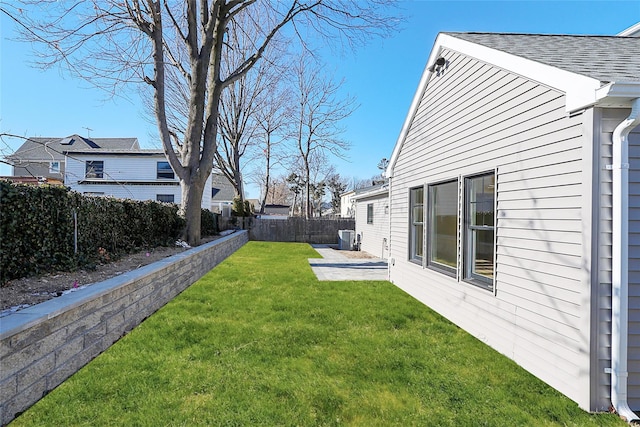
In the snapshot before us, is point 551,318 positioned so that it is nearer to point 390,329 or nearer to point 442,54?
point 390,329

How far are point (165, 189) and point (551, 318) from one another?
23.5m

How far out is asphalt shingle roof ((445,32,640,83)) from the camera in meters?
2.80

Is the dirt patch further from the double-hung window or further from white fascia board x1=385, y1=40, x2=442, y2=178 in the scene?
the double-hung window

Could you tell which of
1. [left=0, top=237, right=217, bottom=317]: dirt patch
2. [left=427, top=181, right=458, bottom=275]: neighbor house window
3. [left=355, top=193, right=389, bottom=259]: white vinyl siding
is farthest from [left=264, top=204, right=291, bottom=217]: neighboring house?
[left=0, top=237, right=217, bottom=317]: dirt patch

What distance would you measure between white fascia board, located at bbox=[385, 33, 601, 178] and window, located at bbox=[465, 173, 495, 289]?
1194 millimetres

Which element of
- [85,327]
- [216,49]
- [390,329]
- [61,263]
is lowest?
[390,329]

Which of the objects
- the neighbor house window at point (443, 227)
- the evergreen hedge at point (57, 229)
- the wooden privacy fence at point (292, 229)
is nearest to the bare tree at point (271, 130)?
the wooden privacy fence at point (292, 229)

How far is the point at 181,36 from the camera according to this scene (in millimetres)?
8695

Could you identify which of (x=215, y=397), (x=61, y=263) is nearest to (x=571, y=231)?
(x=215, y=397)

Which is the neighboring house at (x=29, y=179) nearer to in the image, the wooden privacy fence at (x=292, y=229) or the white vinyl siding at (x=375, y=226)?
the white vinyl siding at (x=375, y=226)

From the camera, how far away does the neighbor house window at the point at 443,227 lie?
4907 millimetres

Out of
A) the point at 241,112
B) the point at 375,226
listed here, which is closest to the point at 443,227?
the point at 375,226

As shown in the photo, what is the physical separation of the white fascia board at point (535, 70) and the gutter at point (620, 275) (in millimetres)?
317

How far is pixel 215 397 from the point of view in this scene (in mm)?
2574
